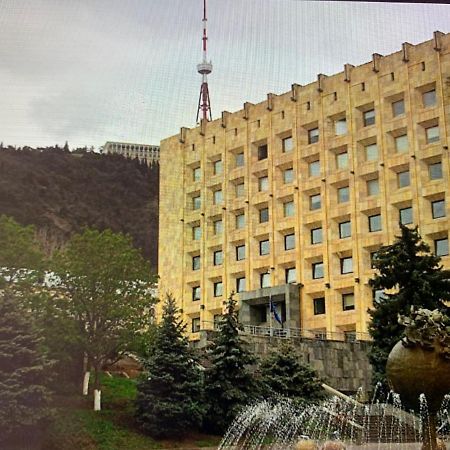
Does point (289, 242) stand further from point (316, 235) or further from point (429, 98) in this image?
point (429, 98)

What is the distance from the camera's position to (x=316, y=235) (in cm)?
2392

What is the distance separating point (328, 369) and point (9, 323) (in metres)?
9.64

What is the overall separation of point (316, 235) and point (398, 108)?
4827 millimetres

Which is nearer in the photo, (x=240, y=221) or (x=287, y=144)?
(x=287, y=144)

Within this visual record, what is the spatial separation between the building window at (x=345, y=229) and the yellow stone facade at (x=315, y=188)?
4 cm

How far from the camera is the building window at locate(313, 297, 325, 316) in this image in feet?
76.2

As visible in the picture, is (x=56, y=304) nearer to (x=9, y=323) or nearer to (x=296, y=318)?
(x=9, y=323)

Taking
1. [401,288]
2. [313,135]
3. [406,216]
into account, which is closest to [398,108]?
[313,135]

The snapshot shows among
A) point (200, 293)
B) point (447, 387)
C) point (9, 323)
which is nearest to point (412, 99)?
point (200, 293)

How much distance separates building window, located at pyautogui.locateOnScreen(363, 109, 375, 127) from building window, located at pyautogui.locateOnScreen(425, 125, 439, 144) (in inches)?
75.4

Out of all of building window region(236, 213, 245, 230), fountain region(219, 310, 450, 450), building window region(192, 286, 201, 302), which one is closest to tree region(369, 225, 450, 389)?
fountain region(219, 310, 450, 450)

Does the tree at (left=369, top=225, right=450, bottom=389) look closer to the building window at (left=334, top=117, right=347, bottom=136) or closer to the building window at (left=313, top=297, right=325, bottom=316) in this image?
the building window at (left=313, top=297, right=325, bottom=316)

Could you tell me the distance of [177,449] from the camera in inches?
533

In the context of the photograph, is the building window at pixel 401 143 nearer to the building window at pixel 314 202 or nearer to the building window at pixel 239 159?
the building window at pixel 314 202
